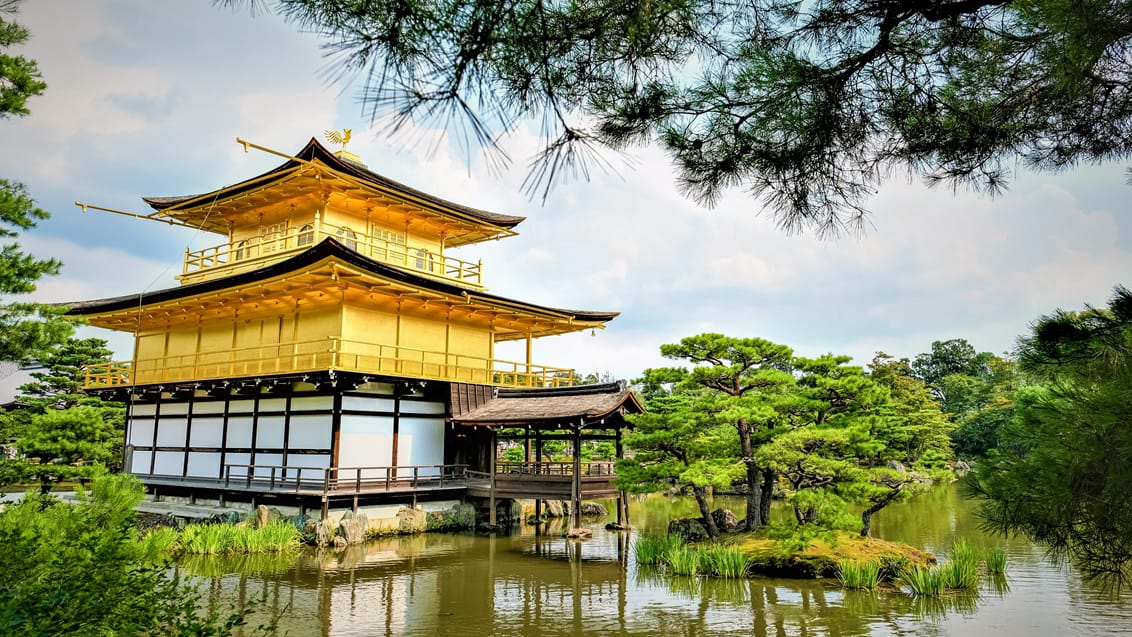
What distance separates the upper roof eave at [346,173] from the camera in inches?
654

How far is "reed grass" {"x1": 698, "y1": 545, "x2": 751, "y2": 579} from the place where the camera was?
10492mm

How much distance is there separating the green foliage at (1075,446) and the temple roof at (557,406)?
11243 mm

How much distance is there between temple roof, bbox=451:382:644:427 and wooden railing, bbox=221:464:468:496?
1547 mm

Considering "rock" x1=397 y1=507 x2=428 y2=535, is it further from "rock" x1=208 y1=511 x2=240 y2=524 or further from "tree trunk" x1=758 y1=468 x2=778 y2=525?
"tree trunk" x1=758 y1=468 x2=778 y2=525

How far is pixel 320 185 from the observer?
1723cm

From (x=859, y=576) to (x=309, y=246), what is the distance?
14.4 metres

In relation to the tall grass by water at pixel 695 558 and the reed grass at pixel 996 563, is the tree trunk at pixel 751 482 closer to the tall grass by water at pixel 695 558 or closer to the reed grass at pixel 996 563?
the tall grass by water at pixel 695 558

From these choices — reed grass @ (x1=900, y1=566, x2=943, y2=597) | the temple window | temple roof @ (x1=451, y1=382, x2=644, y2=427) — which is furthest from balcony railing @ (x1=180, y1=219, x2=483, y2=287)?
reed grass @ (x1=900, y1=566, x2=943, y2=597)

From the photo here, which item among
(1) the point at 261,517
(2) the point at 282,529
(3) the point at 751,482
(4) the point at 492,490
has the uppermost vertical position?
(3) the point at 751,482

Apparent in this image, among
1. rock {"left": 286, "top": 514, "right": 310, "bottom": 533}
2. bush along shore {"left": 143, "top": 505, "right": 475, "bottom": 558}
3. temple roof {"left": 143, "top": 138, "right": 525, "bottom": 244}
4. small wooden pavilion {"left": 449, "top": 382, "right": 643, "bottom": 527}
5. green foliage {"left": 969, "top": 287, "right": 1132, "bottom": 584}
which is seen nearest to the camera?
green foliage {"left": 969, "top": 287, "right": 1132, "bottom": 584}

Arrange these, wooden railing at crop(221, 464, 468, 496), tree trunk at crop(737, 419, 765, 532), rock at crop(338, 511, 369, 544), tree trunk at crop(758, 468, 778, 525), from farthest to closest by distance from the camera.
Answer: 1. wooden railing at crop(221, 464, 468, 496)
2. rock at crop(338, 511, 369, 544)
3. tree trunk at crop(758, 468, 778, 525)
4. tree trunk at crop(737, 419, 765, 532)

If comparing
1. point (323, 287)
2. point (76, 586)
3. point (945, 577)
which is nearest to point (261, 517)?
point (323, 287)

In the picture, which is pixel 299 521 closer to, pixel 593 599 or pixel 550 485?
pixel 550 485

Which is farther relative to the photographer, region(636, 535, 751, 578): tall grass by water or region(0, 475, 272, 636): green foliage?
region(636, 535, 751, 578): tall grass by water
